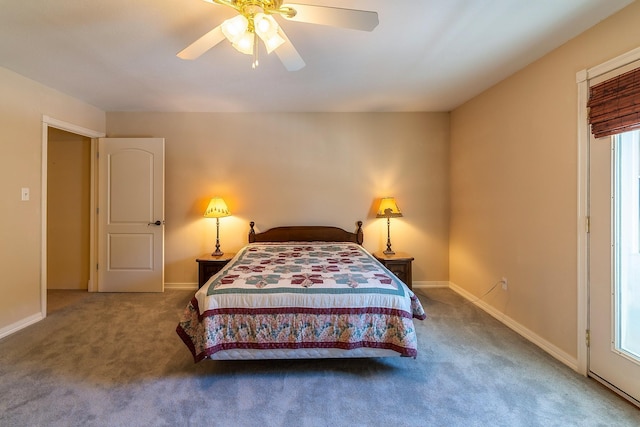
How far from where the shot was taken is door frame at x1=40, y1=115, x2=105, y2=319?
2939 millimetres

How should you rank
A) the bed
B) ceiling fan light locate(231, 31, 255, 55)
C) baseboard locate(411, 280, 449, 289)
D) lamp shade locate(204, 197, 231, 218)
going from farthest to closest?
1. baseboard locate(411, 280, 449, 289)
2. lamp shade locate(204, 197, 231, 218)
3. the bed
4. ceiling fan light locate(231, 31, 255, 55)

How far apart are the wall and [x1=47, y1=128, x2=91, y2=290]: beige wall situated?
3.14ft

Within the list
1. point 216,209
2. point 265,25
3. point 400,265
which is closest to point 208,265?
point 216,209

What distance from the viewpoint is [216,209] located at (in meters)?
3.62

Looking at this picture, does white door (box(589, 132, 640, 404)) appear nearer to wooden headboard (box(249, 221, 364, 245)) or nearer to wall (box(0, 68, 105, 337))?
wooden headboard (box(249, 221, 364, 245))

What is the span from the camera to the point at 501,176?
9.50 ft

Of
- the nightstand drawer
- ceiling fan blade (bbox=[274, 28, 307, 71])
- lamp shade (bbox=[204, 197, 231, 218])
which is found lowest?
the nightstand drawer

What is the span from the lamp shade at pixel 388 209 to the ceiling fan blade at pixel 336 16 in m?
2.46

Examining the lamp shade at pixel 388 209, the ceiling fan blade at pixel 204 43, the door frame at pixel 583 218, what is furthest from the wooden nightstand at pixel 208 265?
the door frame at pixel 583 218

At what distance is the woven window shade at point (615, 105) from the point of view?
164cm

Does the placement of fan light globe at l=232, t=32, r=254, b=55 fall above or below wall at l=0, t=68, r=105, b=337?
above

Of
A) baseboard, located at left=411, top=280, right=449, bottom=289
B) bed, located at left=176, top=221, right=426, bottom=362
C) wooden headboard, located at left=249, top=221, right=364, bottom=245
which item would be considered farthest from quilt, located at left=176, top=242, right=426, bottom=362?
baseboard, located at left=411, top=280, right=449, bottom=289

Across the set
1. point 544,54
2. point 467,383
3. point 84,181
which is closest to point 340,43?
point 544,54

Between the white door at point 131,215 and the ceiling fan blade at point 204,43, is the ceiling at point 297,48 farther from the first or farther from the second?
the white door at point 131,215
